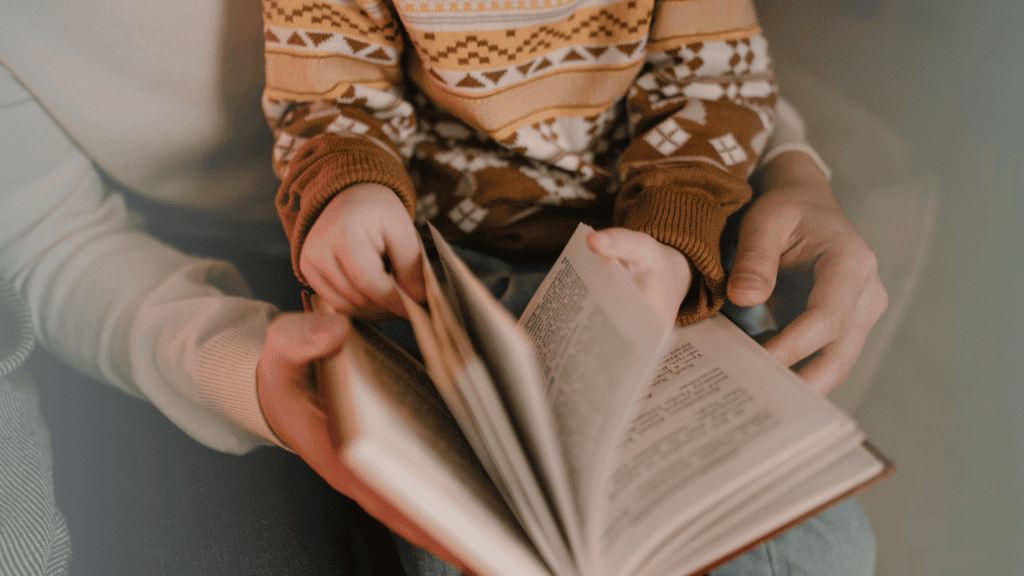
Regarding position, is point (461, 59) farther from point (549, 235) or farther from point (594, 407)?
point (594, 407)

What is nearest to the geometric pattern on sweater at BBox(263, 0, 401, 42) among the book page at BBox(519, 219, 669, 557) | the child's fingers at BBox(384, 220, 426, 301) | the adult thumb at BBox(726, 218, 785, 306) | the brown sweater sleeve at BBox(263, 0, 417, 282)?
the brown sweater sleeve at BBox(263, 0, 417, 282)

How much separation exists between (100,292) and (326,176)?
317 millimetres

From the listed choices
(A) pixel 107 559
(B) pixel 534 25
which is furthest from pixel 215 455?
(B) pixel 534 25

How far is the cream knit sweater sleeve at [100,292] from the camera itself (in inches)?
20.0

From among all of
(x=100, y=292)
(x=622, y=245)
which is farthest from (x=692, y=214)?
(x=100, y=292)

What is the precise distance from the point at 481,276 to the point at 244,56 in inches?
14.6

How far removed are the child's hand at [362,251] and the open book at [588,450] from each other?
11 cm

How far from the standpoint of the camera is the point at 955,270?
622mm

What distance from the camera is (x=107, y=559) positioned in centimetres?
48

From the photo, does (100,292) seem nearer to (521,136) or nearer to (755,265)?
(521,136)

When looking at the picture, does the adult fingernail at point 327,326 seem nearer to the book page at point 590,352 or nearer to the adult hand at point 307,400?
the adult hand at point 307,400

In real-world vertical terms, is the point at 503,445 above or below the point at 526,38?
below

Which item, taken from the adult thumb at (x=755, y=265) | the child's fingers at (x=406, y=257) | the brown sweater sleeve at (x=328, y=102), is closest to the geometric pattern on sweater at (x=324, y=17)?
the brown sweater sleeve at (x=328, y=102)

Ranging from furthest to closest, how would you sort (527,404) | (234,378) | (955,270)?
1. (955,270)
2. (234,378)
3. (527,404)
